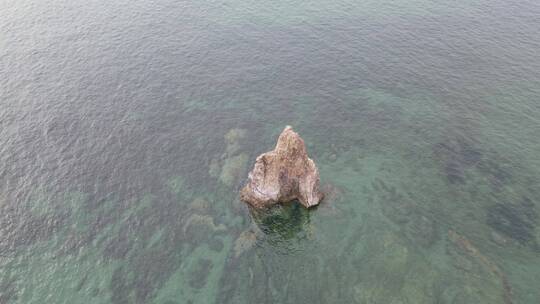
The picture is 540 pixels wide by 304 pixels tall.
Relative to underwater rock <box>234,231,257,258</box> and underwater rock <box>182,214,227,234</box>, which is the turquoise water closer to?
underwater rock <box>234,231,257,258</box>

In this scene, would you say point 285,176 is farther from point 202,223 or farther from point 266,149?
point 202,223

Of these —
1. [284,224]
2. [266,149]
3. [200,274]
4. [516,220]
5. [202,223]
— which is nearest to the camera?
[200,274]

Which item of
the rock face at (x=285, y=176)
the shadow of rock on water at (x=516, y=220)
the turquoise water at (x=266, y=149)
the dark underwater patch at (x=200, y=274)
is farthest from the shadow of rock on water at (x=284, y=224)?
the shadow of rock on water at (x=516, y=220)

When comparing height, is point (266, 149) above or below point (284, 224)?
above

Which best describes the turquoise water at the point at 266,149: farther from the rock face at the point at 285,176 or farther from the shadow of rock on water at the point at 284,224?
the rock face at the point at 285,176

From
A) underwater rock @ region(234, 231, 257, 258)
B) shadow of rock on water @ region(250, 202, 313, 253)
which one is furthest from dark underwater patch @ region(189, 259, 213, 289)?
shadow of rock on water @ region(250, 202, 313, 253)

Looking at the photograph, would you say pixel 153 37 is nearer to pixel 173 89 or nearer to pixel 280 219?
pixel 173 89

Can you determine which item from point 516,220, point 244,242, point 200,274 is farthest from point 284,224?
point 516,220
